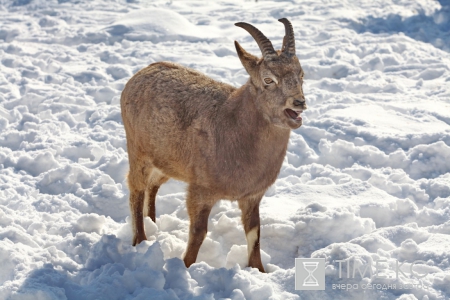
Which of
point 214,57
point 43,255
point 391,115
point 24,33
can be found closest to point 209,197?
point 43,255

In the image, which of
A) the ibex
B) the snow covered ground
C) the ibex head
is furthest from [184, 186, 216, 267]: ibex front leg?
the ibex head

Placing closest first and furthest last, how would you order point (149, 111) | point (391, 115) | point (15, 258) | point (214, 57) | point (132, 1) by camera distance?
point (15, 258), point (149, 111), point (391, 115), point (214, 57), point (132, 1)

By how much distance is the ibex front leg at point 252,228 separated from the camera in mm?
5977

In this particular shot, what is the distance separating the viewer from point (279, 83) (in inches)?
214

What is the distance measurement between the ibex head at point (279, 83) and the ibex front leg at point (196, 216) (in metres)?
0.92

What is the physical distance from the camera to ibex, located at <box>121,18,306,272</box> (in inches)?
218

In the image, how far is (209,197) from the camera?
5715mm

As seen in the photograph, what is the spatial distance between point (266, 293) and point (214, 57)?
293 inches

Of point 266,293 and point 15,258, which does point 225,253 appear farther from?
point 15,258

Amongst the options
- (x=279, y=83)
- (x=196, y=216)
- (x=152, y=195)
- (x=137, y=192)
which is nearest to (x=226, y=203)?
(x=152, y=195)
